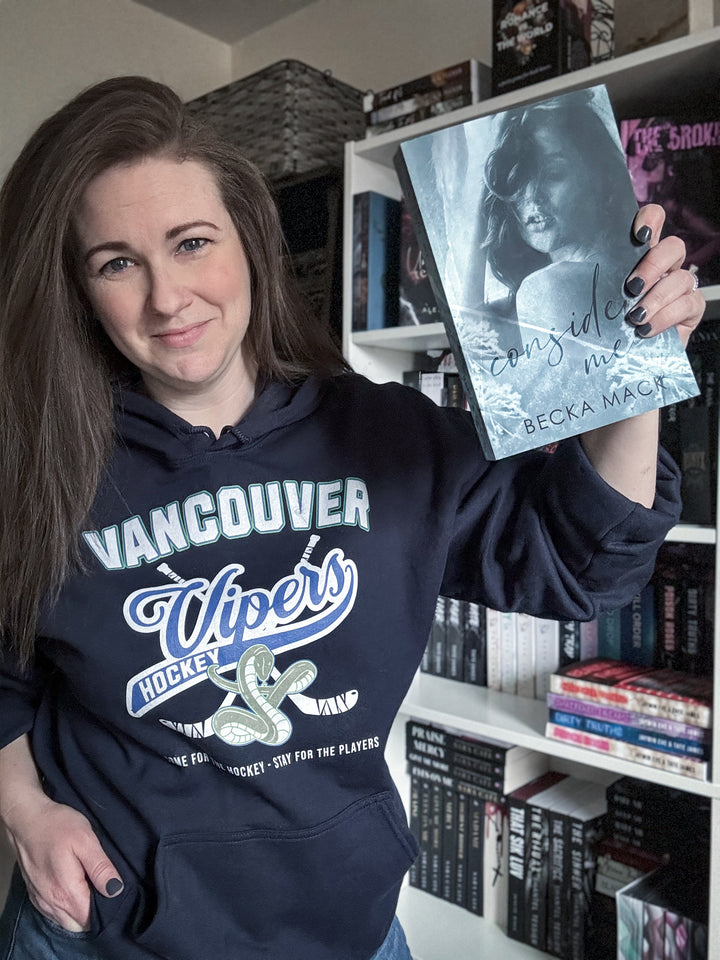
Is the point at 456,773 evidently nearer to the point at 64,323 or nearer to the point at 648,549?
the point at 648,549

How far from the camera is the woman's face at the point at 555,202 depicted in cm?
65

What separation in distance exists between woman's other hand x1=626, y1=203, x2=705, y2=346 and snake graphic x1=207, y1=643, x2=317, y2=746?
465mm

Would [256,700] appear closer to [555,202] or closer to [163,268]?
[163,268]

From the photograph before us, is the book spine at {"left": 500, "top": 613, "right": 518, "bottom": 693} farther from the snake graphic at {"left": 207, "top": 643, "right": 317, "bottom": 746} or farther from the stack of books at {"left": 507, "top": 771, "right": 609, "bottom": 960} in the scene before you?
the snake graphic at {"left": 207, "top": 643, "right": 317, "bottom": 746}

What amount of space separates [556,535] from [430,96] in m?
0.95

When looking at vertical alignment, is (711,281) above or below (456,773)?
Result: above

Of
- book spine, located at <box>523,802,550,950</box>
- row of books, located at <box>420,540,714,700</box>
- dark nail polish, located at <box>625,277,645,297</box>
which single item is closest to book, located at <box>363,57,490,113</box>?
row of books, located at <box>420,540,714,700</box>

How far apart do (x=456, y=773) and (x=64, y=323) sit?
42.1 inches

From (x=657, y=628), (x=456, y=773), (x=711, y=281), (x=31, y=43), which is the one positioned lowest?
(x=456, y=773)

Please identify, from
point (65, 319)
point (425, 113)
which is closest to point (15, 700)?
point (65, 319)

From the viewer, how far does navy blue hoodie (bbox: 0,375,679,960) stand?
0.83 m

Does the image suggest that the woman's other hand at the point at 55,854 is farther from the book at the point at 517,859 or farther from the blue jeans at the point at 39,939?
the book at the point at 517,859

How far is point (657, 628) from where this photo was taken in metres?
1.32

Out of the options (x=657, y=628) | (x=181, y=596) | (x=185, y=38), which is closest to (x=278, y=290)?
(x=181, y=596)
